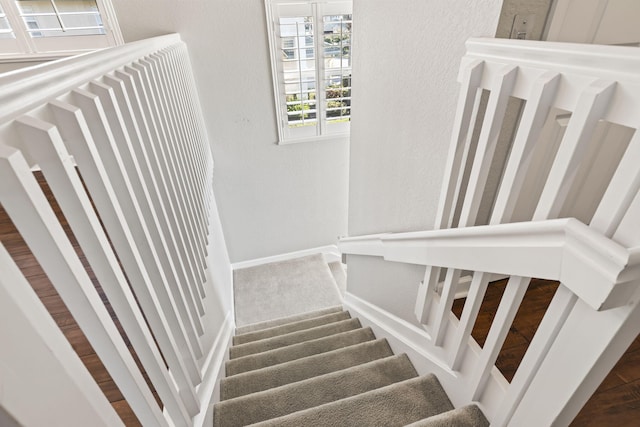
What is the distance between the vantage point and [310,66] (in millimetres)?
3092

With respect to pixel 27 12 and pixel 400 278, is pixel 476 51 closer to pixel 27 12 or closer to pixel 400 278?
pixel 400 278

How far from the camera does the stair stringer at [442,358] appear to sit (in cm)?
105

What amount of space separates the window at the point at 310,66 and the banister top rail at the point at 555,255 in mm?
2496

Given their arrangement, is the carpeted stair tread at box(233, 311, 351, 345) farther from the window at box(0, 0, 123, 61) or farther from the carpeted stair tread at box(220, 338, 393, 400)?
the window at box(0, 0, 123, 61)

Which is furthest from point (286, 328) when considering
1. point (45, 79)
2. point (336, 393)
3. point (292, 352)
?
point (45, 79)

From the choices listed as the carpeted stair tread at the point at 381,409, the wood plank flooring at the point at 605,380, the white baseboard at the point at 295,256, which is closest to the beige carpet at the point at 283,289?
the white baseboard at the point at 295,256

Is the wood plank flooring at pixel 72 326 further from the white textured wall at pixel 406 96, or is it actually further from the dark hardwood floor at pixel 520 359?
the white textured wall at pixel 406 96

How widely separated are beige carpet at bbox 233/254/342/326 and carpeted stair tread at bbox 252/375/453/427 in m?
2.42

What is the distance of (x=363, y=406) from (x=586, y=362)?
0.78 m

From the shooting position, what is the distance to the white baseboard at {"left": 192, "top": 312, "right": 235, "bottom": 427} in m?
1.25

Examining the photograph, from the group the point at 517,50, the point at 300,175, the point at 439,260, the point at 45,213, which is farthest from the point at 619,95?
the point at 300,175

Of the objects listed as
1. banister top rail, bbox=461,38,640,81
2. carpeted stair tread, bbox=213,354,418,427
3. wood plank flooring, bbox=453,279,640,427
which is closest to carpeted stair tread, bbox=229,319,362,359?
carpeted stair tread, bbox=213,354,418,427

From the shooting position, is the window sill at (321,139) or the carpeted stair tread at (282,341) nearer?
the carpeted stair tread at (282,341)

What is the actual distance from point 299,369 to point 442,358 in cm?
71
